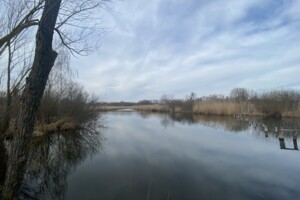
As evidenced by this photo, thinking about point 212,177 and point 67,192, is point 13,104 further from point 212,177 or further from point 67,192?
point 212,177

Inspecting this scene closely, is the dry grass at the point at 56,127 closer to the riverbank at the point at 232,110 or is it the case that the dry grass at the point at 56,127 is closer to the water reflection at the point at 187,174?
the water reflection at the point at 187,174

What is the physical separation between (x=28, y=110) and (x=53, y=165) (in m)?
5.85

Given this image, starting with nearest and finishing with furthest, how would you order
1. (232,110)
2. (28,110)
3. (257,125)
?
(28,110), (257,125), (232,110)

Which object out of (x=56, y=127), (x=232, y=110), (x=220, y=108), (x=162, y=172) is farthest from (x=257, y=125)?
(x=162, y=172)

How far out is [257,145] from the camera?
1273cm

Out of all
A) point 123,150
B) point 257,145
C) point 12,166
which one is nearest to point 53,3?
point 12,166

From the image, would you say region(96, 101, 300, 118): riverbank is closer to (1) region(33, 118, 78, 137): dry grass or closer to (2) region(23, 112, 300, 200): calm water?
(1) region(33, 118, 78, 137): dry grass

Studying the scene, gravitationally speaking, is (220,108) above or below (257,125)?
above

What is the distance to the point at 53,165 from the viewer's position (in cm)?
826

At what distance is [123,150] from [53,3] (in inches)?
336

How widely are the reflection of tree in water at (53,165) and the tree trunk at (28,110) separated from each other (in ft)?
8.99

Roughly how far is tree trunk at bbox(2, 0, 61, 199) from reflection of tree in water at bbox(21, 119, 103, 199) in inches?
108

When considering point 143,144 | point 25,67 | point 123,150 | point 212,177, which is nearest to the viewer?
point 25,67

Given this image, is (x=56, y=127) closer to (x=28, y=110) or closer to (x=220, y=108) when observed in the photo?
(x=28, y=110)
